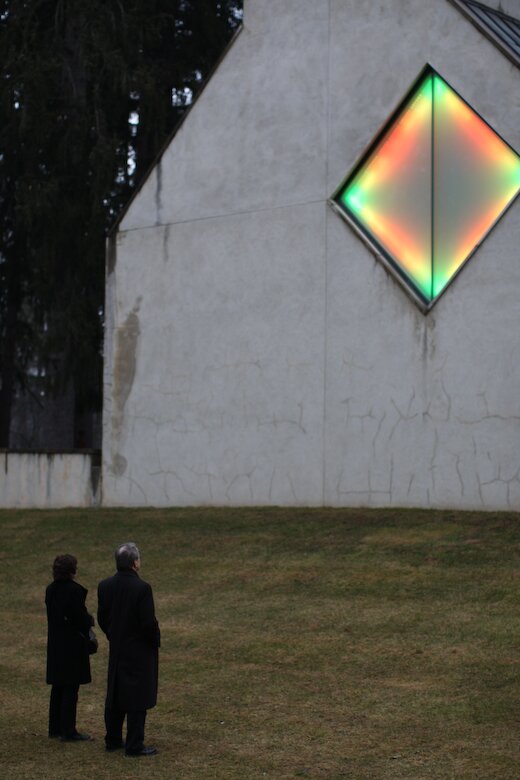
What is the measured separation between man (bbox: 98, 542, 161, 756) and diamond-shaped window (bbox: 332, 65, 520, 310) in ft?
35.4

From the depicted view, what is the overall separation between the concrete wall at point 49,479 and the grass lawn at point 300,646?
2.80 metres

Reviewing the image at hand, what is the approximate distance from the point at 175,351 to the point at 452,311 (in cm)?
545

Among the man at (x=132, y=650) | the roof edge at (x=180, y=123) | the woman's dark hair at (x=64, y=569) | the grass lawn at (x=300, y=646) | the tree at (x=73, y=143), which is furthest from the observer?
the tree at (x=73, y=143)

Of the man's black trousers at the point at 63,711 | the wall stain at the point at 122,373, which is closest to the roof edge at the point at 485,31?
the wall stain at the point at 122,373

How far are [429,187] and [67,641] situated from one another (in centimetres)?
1162

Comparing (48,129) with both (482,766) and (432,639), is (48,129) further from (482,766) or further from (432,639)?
(482,766)

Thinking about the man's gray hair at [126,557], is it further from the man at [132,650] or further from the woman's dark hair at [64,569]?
the woman's dark hair at [64,569]

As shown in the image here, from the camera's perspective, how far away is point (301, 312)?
2044 cm

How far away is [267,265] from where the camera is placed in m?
21.0

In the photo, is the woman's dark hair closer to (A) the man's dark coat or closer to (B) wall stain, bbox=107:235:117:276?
(A) the man's dark coat

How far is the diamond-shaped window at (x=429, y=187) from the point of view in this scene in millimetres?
18641

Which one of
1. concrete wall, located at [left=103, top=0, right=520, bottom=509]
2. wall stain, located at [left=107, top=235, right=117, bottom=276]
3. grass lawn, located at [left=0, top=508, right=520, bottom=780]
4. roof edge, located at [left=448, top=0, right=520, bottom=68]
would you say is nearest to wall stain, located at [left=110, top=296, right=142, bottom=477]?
concrete wall, located at [left=103, top=0, right=520, bottom=509]

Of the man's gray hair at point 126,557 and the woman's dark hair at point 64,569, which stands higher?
the man's gray hair at point 126,557

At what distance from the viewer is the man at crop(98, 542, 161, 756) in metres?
8.92
